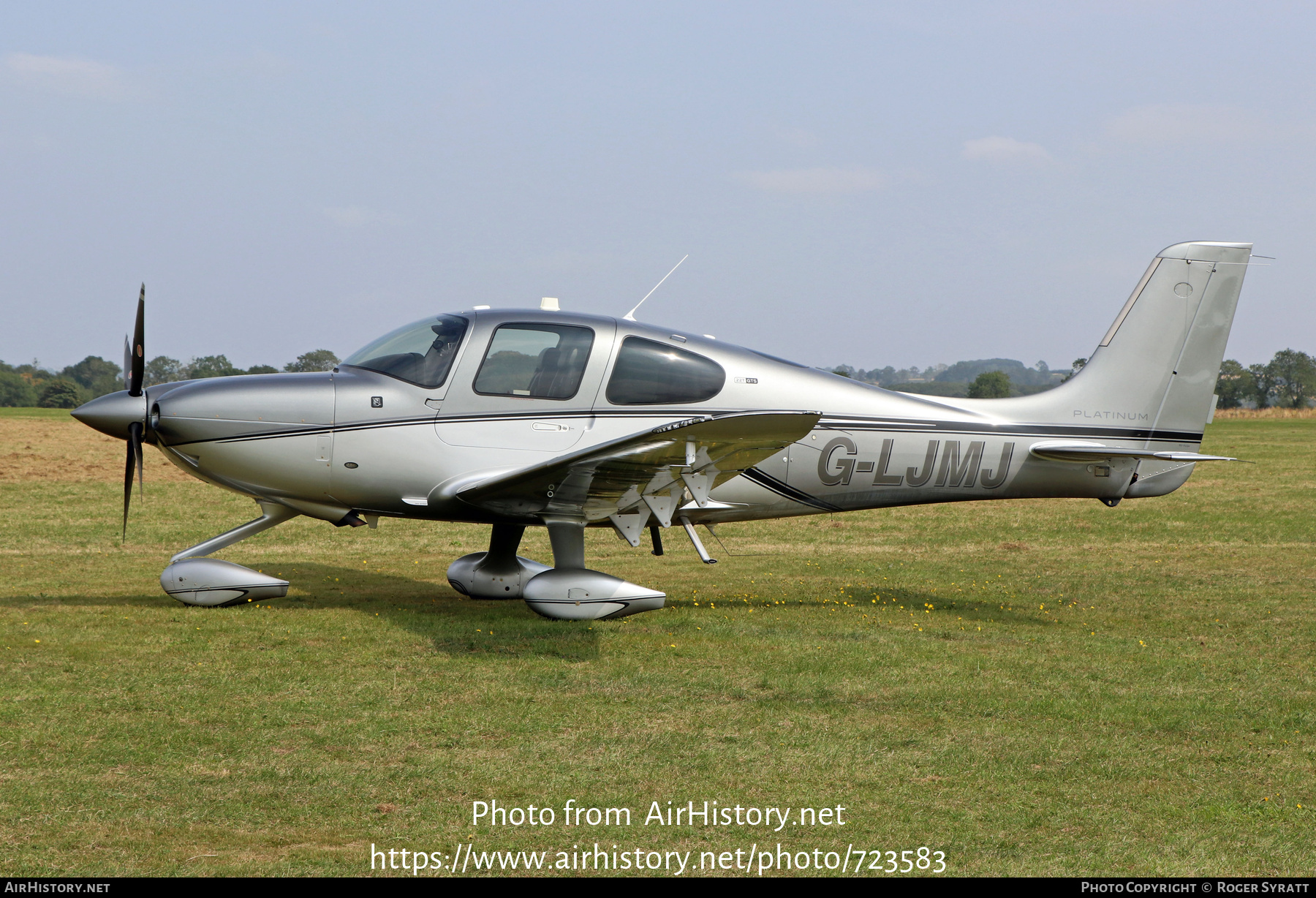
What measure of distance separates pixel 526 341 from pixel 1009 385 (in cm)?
508

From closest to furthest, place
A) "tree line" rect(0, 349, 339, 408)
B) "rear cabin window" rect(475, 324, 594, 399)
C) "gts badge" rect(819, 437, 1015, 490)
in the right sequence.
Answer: "rear cabin window" rect(475, 324, 594, 399) < "gts badge" rect(819, 437, 1015, 490) < "tree line" rect(0, 349, 339, 408)

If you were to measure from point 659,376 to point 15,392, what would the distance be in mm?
76589

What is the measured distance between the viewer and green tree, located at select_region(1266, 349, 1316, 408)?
271 ft

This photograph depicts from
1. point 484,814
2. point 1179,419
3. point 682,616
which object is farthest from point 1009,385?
point 484,814

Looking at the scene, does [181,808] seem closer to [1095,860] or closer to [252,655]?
[252,655]

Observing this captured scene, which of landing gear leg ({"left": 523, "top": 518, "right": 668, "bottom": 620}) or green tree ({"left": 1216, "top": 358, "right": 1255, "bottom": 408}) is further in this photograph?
green tree ({"left": 1216, "top": 358, "right": 1255, "bottom": 408})

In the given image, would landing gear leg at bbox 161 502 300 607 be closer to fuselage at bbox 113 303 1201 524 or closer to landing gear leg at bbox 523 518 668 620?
fuselage at bbox 113 303 1201 524

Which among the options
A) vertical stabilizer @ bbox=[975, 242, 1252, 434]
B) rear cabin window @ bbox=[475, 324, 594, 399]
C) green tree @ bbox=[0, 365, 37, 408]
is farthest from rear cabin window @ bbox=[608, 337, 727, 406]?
green tree @ bbox=[0, 365, 37, 408]

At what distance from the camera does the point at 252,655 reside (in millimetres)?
7203

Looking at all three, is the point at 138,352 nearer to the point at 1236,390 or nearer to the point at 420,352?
the point at 420,352

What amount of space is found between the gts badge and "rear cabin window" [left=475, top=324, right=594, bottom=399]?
238 centimetres

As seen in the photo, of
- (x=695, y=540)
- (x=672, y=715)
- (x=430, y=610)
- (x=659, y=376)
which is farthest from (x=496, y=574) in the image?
(x=672, y=715)
